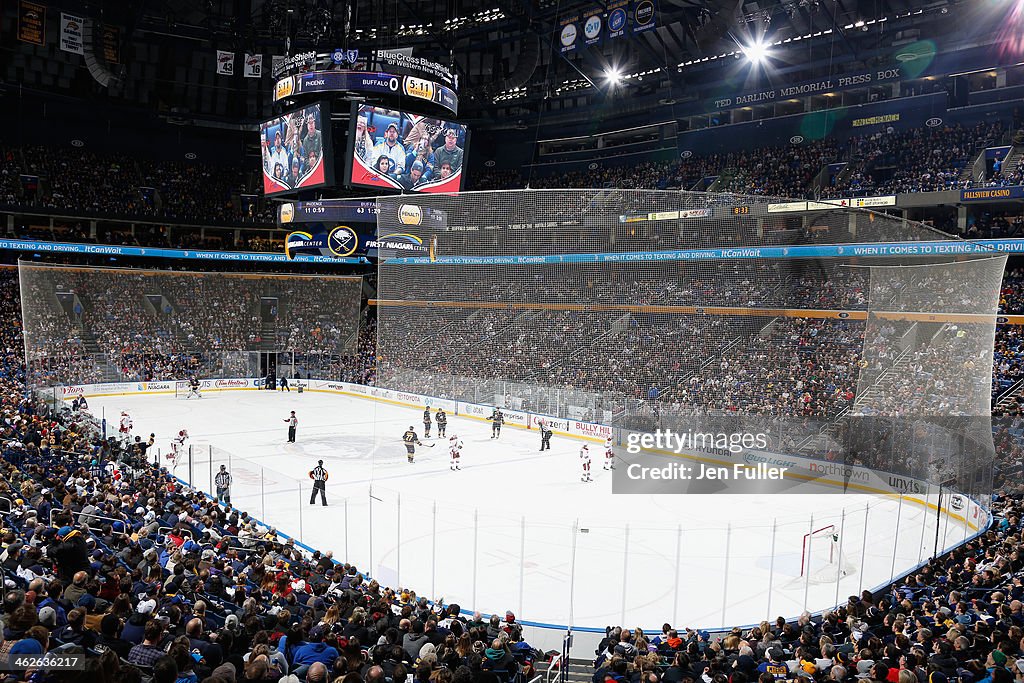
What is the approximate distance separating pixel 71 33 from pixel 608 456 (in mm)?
32192

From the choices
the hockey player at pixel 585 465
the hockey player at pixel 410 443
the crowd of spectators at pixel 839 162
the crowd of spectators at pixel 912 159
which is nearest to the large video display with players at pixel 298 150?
the hockey player at pixel 410 443

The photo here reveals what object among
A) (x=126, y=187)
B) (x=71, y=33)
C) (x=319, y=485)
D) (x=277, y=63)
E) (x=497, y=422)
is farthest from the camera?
(x=126, y=187)

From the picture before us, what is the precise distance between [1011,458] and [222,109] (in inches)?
1780

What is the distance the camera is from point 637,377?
13.8 meters

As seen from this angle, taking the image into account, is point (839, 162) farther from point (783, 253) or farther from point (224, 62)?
point (224, 62)

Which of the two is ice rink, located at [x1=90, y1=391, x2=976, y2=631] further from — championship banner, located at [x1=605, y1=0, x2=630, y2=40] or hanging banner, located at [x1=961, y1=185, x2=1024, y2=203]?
championship banner, located at [x1=605, y1=0, x2=630, y2=40]

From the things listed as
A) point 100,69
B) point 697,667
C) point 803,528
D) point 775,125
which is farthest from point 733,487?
point 100,69

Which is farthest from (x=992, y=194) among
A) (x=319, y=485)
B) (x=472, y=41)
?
(x=472, y=41)

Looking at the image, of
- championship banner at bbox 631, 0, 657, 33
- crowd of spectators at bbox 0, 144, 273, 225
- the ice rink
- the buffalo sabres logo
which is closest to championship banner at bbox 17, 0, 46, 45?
crowd of spectators at bbox 0, 144, 273, 225

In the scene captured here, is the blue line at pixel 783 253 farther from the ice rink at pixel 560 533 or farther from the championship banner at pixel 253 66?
the championship banner at pixel 253 66

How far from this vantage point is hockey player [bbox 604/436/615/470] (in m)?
18.9

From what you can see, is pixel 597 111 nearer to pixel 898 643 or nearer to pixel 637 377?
pixel 637 377

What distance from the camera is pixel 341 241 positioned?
93.7 ft

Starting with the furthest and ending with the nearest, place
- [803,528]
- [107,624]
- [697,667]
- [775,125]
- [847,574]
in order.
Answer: [775,125] → [803,528] → [847,574] → [697,667] → [107,624]
